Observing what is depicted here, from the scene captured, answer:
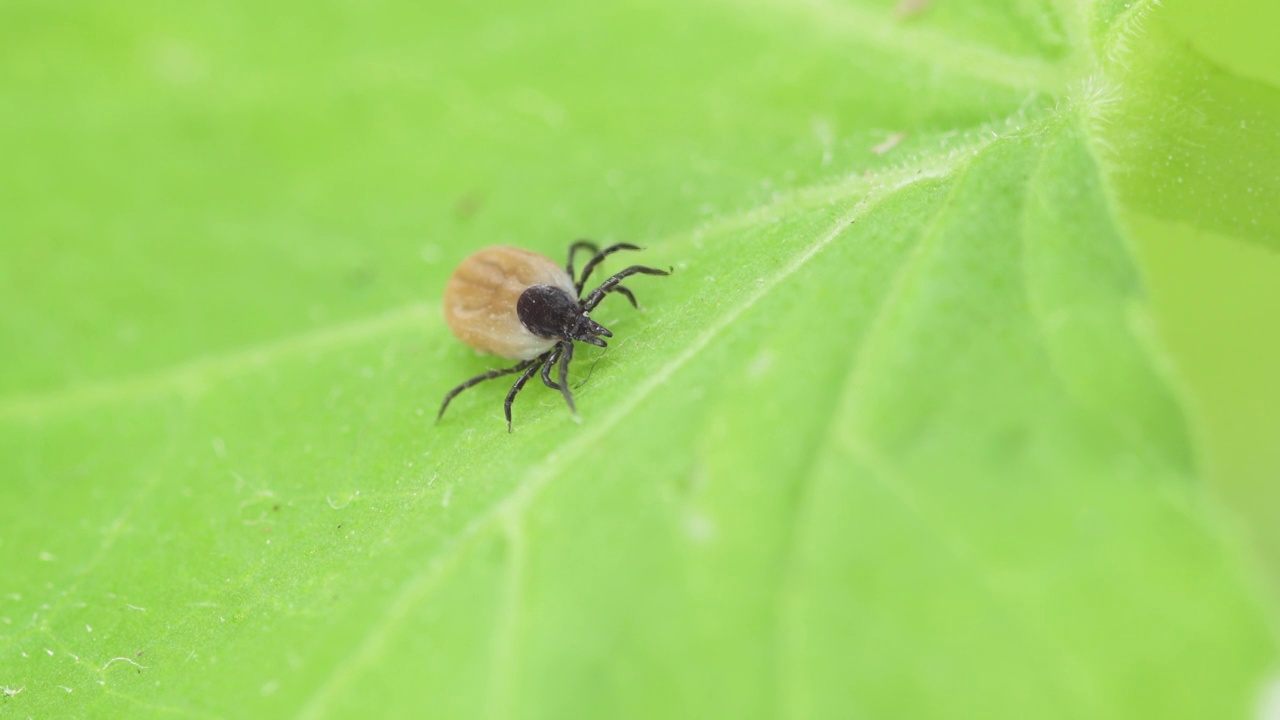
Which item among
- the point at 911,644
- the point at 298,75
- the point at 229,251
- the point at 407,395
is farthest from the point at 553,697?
the point at 298,75

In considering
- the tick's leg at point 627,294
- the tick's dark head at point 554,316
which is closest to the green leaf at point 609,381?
the tick's leg at point 627,294

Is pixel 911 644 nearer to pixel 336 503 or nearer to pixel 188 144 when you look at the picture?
pixel 336 503

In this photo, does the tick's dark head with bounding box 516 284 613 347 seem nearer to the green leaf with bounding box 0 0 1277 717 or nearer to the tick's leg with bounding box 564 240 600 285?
the green leaf with bounding box 0 0 1277 717

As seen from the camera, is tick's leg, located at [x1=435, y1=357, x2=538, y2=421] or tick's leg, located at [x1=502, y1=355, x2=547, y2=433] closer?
tick's leg, located at [x1=502, y1=355, x2=547, y2=433]

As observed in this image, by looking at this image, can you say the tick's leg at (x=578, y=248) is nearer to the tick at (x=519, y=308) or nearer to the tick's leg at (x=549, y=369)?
the tick at (x=519, y=308)

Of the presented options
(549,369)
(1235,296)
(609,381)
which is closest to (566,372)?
(549,369)

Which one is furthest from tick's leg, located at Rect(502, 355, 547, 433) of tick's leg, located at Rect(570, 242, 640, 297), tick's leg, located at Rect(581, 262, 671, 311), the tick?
tick's leg, located at Rect(570, 242, 640, 297)
